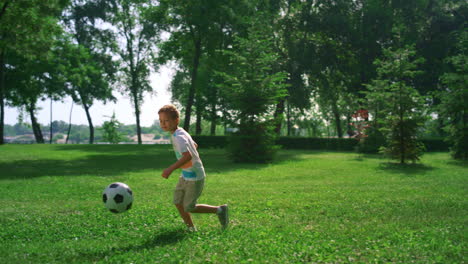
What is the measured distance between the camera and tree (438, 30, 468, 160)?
22016 millimetres

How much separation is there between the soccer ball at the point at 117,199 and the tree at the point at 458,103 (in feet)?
71.9

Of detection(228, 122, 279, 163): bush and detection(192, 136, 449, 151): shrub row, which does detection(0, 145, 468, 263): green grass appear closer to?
detection(228, 122, 279, 163): bush

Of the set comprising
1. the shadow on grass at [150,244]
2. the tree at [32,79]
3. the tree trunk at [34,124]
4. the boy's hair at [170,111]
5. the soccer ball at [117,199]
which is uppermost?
the tree at [32,79]

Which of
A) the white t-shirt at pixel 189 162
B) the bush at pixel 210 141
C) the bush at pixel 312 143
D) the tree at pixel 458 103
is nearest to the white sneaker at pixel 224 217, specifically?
the white t-shirt at pixel 189 162

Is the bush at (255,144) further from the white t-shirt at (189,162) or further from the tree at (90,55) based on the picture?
the tree at (90,55)

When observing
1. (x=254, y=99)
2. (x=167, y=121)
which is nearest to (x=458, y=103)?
(x=254, y=99)

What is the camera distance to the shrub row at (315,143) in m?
35.6

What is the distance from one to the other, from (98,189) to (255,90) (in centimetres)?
1211

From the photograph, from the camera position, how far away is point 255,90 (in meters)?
21.6

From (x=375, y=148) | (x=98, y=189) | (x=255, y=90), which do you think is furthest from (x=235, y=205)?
(x=375, y=148)

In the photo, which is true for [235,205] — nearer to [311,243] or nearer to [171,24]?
[311,243]

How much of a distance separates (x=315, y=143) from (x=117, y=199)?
110ft

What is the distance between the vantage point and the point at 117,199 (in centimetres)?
623

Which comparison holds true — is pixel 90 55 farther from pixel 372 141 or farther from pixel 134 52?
pixel 372 141
